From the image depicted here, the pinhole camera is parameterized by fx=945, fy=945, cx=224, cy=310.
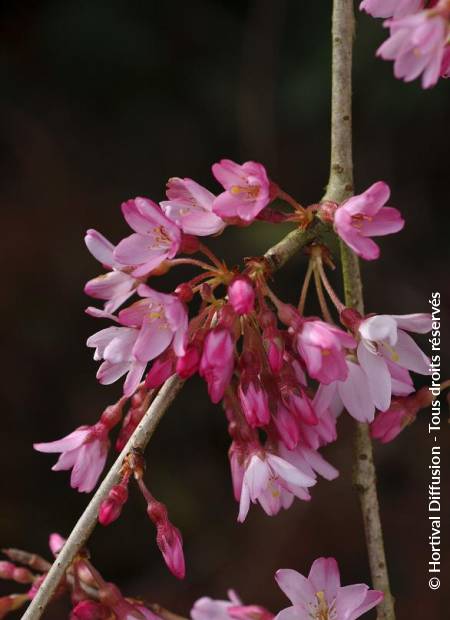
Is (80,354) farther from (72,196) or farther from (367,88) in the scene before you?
(367,88)

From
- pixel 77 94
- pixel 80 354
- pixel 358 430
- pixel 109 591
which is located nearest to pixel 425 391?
pixel 358 430

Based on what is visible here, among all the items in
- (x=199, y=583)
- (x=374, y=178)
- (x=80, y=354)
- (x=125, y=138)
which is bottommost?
(x=199, y=583)

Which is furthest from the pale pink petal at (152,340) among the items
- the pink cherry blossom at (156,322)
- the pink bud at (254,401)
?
the pink bud at (254,401)

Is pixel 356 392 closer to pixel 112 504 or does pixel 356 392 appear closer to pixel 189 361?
pixel 189 361

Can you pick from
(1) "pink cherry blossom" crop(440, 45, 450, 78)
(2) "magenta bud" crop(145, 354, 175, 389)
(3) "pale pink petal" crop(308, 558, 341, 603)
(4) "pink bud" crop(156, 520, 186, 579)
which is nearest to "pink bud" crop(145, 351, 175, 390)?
(2) "magenta bud" crop(145, 354, 175, 389)

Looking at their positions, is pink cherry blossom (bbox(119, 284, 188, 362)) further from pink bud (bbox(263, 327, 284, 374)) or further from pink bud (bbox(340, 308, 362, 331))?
pink bud (bbox(340, 308, 362, 331))

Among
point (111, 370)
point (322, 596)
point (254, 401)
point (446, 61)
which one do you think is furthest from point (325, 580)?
point (446, 61)
